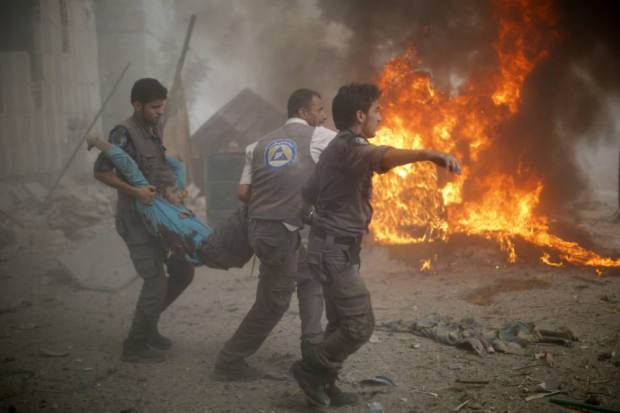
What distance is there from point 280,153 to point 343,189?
2.92 feet

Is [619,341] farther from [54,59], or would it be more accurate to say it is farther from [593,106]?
[54,59]

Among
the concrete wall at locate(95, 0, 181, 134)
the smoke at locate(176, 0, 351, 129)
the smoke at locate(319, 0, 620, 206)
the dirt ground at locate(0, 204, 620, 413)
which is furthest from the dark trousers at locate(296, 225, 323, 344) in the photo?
the concrete wall at locate(95, 0, 181, 134)

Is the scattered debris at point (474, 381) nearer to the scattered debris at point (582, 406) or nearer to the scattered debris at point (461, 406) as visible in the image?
the scattered debris at point (461, 406)

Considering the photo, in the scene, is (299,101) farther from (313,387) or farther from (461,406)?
(461,406)

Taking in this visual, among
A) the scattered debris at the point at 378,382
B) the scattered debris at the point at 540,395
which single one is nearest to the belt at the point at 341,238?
the scattered debris at the point at 378,382

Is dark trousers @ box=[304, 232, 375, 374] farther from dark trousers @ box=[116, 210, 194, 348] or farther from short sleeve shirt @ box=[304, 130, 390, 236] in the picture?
dark trousers @ box=[116, 210, 194, 348]

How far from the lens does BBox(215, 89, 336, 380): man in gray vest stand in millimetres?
4074

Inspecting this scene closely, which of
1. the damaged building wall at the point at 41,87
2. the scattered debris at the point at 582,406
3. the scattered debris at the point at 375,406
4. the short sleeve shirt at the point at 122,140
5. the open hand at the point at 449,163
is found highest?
the damaged building wall at the point at 41,87

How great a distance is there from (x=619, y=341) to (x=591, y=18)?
296 inches

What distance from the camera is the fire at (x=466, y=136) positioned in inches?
361

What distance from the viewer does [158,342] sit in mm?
4973

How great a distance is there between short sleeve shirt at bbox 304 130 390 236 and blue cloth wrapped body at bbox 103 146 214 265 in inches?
54.1

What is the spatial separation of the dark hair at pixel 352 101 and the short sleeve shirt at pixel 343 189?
0.30ft

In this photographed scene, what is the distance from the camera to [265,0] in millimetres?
21547
